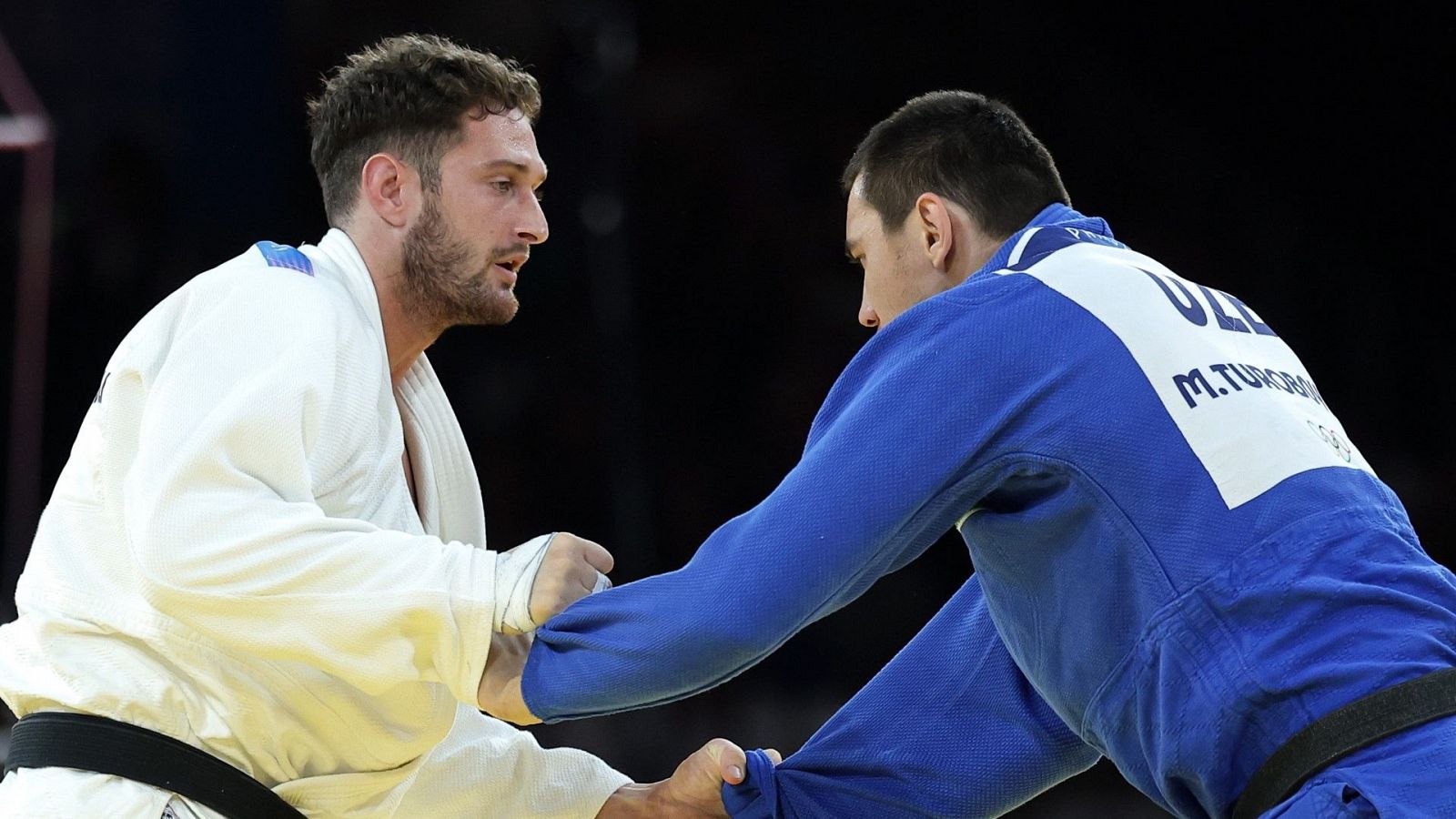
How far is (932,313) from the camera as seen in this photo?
191 centimetres

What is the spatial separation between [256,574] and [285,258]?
22.5 inches

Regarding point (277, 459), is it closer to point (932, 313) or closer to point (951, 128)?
point (932, 313)

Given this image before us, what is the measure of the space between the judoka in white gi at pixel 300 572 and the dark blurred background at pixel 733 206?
231 cm

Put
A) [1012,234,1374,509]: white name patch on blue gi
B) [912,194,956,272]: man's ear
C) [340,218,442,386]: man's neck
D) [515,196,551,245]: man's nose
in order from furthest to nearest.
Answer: [515,196,551,245]: man's nose, [340,218,442,386]: man's neck, [912,194,956,272]: man's ear, [1012,234,1374,509]: white name patch on blue gi

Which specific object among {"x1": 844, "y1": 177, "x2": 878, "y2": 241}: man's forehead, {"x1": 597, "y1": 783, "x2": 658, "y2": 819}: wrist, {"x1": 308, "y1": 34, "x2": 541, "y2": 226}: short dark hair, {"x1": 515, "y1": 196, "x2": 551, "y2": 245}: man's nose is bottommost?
{"x1": 597, "y1": 783, "x2": 658, "y2": 819}: wrist

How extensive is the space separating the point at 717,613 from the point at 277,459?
614 mm

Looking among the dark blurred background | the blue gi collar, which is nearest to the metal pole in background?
the dark blurred background

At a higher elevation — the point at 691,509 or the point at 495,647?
the point at 495,647

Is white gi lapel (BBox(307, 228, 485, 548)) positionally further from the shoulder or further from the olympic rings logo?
the olympic rings logo

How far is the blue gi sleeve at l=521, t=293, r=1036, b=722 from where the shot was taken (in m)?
1.82

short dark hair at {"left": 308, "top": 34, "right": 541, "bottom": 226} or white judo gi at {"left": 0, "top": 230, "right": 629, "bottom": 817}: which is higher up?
short dark hair at {"left": 308, "top": 34, "right": 541, "bottom": 226}

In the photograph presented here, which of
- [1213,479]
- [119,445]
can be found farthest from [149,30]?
[1213,479]

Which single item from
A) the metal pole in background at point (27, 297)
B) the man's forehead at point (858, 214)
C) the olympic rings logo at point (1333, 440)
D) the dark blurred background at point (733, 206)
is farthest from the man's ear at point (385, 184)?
the metal pole in background at point (27, 297)

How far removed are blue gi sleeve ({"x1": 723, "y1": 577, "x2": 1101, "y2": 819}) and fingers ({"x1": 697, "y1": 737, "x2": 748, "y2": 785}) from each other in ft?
0.05
